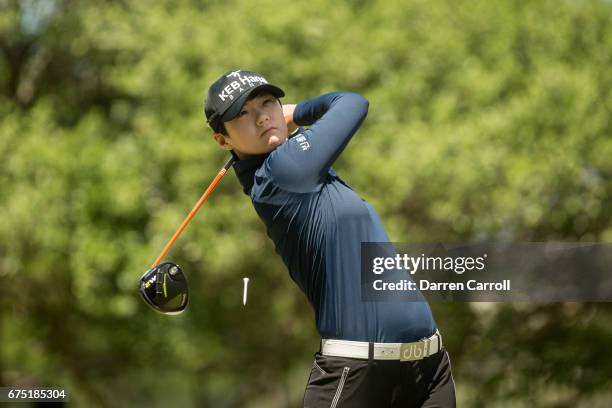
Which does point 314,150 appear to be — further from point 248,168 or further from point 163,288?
point 163,288

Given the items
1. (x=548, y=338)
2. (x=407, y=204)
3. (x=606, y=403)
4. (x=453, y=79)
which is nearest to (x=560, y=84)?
(x=453, y=79)

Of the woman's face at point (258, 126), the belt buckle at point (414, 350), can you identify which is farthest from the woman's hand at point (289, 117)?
the belt buckle at point (414, 350)

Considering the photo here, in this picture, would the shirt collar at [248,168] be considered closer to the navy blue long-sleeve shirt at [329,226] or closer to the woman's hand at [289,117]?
the navy blue long-sleeve shirt at [329,226]

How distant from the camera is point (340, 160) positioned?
1233 centimetres

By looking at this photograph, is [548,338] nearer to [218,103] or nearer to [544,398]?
[544,398]

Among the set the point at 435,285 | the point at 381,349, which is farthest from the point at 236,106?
the point at 435,285

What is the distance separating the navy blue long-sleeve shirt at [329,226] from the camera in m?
3.49

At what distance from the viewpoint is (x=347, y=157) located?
12.2 meters

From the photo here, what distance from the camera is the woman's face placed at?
3.66 m

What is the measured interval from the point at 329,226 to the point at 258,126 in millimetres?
491

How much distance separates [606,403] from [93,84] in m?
9.52

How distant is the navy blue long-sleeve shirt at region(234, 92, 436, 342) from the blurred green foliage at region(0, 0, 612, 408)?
8087 millimetres

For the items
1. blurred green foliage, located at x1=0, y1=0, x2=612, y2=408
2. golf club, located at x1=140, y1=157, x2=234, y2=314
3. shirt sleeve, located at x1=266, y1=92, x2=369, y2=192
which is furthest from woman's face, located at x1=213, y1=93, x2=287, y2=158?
blurred green foliage, located at x1=0, y1=0, x2=612, y2=408

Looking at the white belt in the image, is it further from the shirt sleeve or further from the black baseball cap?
the black baseball cap
